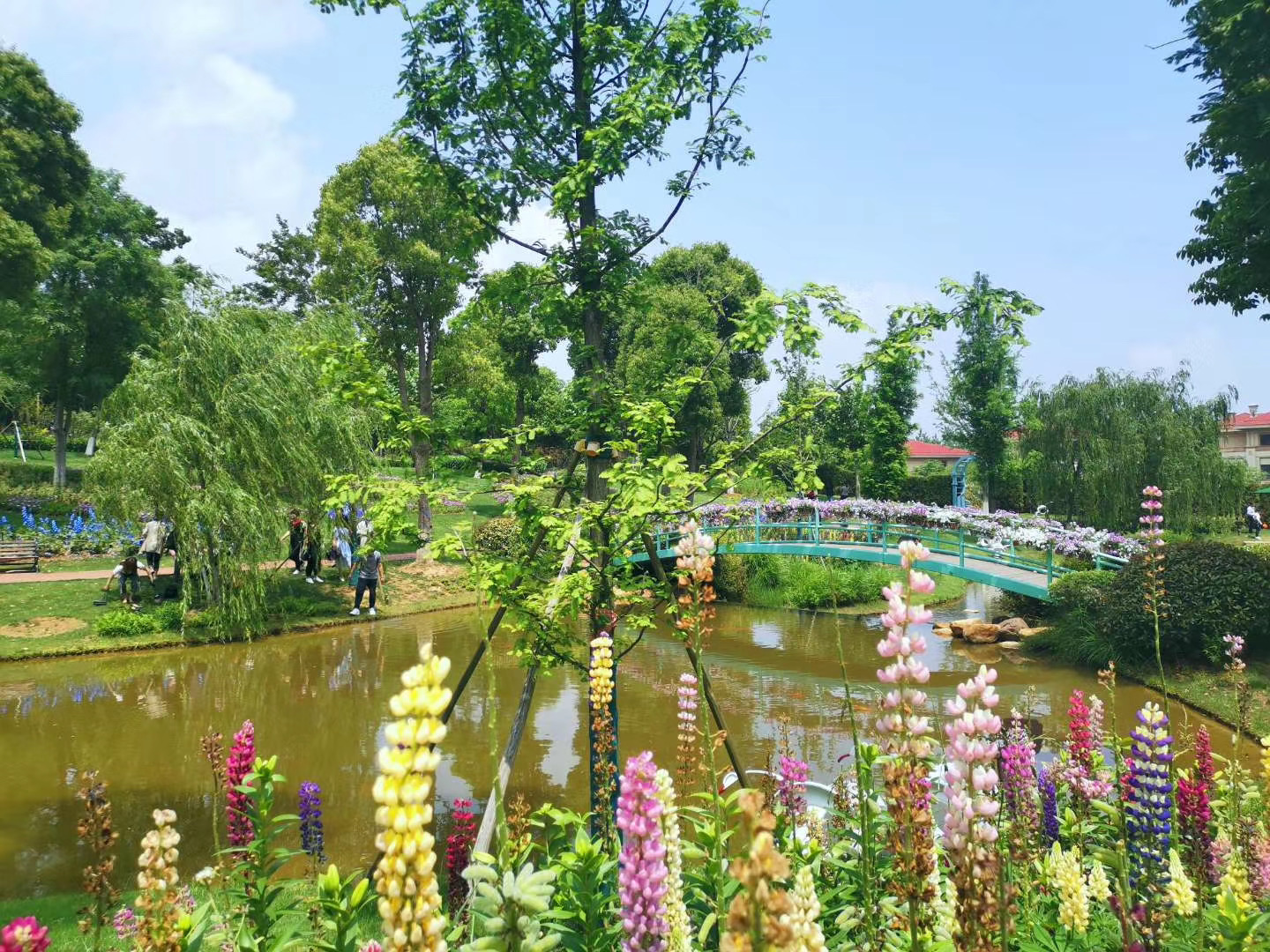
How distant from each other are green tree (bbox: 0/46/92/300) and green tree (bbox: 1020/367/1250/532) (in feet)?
89.3

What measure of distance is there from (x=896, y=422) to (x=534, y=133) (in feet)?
95.1

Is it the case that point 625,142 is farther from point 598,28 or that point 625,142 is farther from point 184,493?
point 184,493

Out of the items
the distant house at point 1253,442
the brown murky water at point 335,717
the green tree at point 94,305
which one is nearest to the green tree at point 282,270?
the green tree at point 94,305

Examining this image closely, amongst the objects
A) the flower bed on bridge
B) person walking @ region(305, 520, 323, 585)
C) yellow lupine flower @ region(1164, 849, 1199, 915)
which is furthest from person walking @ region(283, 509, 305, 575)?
yellow lupine flower @ region(1164, 849, 1199, 915)

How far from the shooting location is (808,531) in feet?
69.0

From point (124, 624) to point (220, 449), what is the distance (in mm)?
3703

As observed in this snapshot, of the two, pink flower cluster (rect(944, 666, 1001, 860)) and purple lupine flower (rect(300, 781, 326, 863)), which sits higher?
pink flower cluster (rect(944, 666, 1001, 860))

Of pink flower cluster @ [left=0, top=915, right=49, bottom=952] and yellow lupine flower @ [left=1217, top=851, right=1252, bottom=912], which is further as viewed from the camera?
yellow lupine flower @ [left=1217, top=851, right=1252, bottom=912]

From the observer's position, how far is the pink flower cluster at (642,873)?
5.24ft

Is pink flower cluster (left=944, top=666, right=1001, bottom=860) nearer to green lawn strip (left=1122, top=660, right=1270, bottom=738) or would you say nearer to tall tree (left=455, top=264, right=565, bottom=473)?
tall tree (left=455, top=264, right=565, bottom=473)

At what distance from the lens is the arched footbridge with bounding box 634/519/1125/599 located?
15.5 metres

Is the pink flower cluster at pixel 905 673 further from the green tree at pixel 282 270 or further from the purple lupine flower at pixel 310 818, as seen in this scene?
the green tree at pixel 282 270

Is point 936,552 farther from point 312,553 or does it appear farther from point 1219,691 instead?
point 312,553

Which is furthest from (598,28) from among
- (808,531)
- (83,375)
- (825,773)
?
(83,375)
